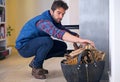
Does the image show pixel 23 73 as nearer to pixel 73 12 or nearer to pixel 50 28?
pixel 50 28

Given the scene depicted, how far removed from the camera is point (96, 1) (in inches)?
82.0

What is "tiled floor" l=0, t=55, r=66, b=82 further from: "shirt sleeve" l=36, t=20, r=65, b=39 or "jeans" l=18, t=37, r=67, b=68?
"shirt sleeve" l=36, t=20, r=65, b=39

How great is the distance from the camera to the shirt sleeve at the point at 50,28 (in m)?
1.93

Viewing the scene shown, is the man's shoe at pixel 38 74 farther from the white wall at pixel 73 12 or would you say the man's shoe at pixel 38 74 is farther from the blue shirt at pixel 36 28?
the white wall at pixel 73 12

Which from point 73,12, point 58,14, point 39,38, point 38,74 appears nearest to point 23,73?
point 38,74

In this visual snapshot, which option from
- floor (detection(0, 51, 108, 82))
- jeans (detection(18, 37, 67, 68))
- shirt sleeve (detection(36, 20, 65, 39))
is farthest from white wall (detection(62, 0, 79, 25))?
shirt sleeve (detection(36, 20, 65, 39))

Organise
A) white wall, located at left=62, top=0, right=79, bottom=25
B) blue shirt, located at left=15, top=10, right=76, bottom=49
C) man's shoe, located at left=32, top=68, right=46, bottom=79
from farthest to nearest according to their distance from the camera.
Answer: white wall, located at left=62, top=0, right=79, bottom=25, man's shoe, located at left=32, top=68, right=46, bottom=79, blue shirt, located at left=15, top=10, right=76, bottom=49

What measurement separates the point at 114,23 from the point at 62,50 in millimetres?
1035

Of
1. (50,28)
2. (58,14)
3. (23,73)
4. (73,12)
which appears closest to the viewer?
(50,28)

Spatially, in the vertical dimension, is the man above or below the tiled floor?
above

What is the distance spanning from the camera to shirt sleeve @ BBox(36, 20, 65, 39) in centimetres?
193

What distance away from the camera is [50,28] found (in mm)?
2033

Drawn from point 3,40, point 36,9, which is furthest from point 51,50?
point 36,9

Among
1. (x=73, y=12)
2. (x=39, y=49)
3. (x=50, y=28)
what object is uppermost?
(x=73, y=12)
